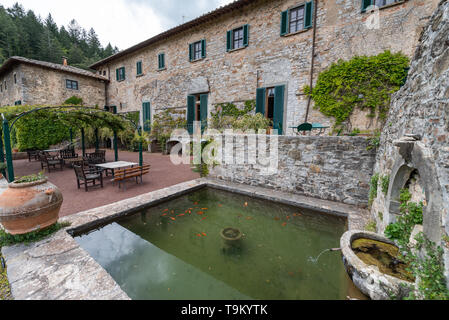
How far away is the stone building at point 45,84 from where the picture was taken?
14.2 m

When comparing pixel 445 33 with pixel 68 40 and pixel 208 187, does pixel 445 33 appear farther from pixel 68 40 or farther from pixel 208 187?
pixel 68 40

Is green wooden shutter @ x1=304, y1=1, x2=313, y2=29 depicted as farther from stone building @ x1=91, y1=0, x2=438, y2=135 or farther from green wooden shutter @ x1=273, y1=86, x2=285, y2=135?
green wooden shutter @ x1=273, y1=86, x2=285, y2=135

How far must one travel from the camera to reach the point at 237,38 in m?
9.99

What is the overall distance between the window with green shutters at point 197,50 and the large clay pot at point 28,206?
10542 millimetres

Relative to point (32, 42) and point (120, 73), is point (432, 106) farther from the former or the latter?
point (32, 42)

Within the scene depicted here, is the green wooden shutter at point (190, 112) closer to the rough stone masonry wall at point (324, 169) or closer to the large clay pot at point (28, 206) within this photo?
the rough stone masonry wall at point (324, 169)

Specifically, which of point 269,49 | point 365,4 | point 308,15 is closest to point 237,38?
point 269,49

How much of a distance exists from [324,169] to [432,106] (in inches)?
124

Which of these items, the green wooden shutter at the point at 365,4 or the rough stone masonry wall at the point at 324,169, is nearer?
the rough stone masonry wall at the point at 324,169

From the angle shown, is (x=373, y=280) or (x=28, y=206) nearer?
(x=373, y=280)

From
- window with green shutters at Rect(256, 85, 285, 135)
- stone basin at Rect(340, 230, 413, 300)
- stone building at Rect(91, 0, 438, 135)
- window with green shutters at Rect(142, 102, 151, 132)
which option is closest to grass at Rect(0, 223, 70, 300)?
stone basin at Rect(340, 230, 413, 300)

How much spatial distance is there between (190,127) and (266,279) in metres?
10.7

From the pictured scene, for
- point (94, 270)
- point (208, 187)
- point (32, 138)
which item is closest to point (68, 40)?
point (32, 138)

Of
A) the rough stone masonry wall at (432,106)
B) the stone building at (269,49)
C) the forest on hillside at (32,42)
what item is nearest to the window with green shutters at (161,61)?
the stone building at (269,49)
